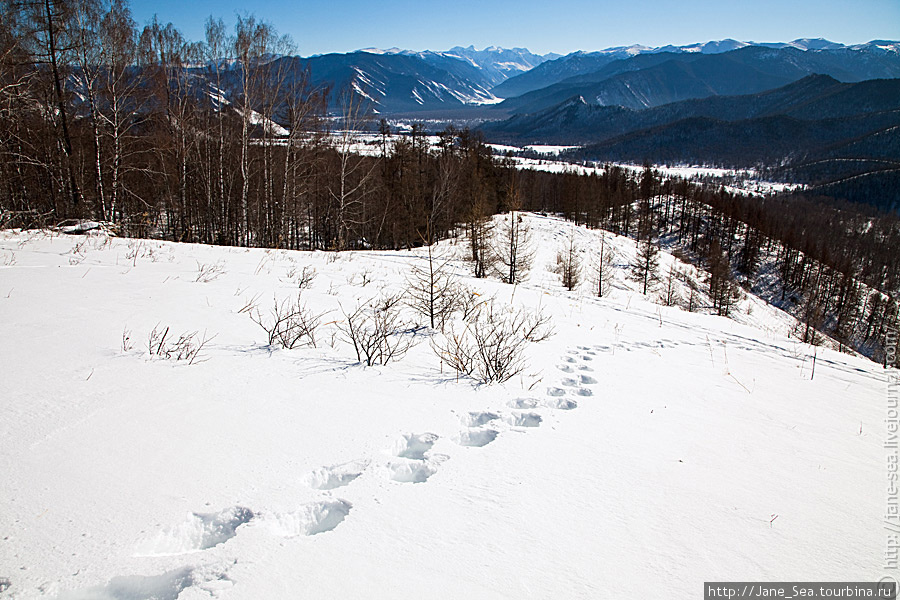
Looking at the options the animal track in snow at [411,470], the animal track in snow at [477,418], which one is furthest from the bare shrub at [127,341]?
the animal track in snow at [477,418]

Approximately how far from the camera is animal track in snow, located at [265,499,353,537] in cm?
188

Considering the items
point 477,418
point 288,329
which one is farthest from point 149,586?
point 288,329

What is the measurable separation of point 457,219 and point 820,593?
34552 millimetres

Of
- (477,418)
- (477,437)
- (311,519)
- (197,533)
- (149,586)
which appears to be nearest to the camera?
(149,586)

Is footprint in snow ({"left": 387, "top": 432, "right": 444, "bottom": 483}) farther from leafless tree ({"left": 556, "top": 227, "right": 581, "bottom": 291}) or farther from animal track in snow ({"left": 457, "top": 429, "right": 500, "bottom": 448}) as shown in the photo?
leafless tree ({"left": 556, "top": 227, "right": 581, "bottom": 291})

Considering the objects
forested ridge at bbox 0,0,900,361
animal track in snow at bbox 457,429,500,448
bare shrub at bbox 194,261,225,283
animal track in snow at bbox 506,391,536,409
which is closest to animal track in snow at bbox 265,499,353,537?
animal track in snow at bbox 457,429,500,448

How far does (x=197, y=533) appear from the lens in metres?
1.79

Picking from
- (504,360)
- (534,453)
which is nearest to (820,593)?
(534,453)

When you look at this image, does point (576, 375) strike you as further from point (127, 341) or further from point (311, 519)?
point (127, 341)

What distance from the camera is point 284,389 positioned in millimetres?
3160

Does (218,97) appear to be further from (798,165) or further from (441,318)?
(798,165)

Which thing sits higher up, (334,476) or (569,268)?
(334,476)

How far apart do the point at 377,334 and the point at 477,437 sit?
179cm

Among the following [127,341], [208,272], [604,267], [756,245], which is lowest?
[604,267]
